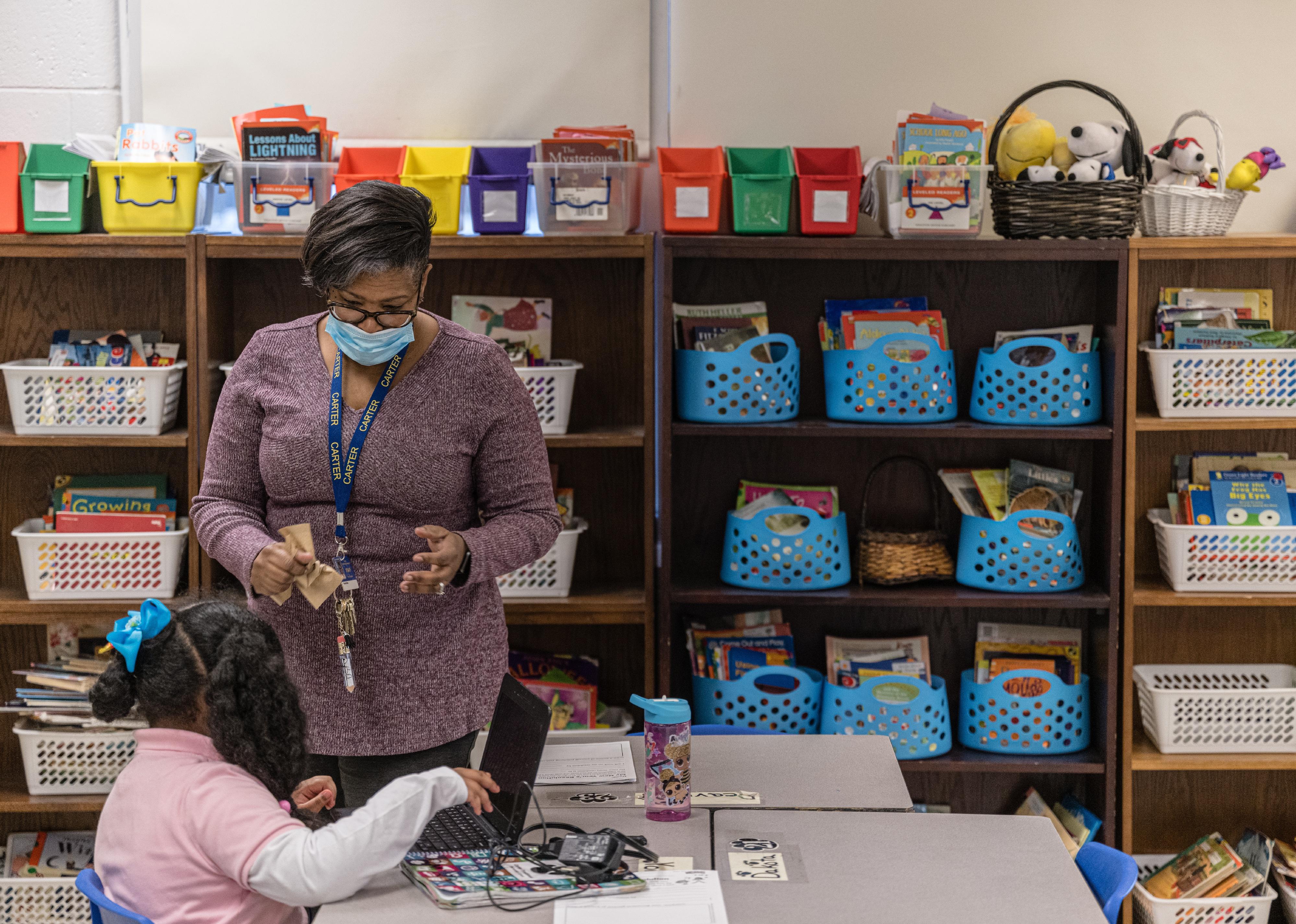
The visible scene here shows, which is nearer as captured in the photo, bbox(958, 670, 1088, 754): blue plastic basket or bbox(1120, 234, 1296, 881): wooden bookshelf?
bbox(1120, 234, 1296, 881): wooden bookshelf

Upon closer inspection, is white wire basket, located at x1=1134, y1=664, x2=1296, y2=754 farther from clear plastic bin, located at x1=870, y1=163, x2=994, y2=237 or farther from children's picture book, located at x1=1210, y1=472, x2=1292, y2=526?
clear plastic bin, located at x1=870, y1=163, x2=994, y2=237

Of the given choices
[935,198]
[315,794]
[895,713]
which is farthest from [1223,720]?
[315,794]

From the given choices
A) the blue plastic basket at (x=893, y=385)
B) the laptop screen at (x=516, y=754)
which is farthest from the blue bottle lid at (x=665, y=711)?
the blue plastic basket at (x=893, y=385)

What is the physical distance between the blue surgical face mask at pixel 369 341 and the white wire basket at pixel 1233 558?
1930mm

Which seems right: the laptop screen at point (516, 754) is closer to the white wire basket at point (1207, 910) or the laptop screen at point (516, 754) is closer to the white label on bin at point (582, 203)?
the white label on bin at point (582, 203)

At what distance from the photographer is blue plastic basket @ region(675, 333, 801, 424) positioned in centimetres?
286

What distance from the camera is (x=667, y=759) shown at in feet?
5.85

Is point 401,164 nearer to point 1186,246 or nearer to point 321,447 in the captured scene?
point 321,447

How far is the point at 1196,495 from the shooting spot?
297 centimetres

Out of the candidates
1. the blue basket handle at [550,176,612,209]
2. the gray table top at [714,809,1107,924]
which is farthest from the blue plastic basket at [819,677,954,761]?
the blue basket handle at [550,176,612,209]

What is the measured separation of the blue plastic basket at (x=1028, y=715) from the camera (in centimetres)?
297

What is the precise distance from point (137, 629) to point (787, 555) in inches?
65.0

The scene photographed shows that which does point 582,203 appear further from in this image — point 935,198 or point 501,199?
point 935,198

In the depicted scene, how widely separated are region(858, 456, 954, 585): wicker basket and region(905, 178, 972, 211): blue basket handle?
2.61 feet
